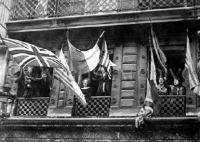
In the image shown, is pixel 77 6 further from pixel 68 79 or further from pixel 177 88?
pixel 177 88

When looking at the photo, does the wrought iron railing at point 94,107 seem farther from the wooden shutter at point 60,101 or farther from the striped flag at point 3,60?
the striped flag at point 3,60

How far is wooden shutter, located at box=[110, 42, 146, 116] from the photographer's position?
17453 millimetres

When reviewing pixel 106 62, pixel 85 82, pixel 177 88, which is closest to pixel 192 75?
pixel 177 88

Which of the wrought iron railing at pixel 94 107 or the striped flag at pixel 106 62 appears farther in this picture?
the wrought iron railing at pixel 94 107

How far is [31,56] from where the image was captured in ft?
57.7

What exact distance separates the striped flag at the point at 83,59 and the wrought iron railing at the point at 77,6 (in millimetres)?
1866

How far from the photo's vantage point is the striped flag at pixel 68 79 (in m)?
16.9

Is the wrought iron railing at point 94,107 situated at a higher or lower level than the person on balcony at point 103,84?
lower

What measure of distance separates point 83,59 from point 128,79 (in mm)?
1793

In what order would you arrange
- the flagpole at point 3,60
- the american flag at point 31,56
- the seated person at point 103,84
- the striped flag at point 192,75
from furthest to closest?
the flagpole at point 3,60
the seated person at point 103,84
the american flag at point 31,56
the striped flag at point 192,75

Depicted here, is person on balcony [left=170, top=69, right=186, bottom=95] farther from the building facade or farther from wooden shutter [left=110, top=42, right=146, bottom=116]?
wooden shutter [left=110, top=42, right=146, bottom=116]

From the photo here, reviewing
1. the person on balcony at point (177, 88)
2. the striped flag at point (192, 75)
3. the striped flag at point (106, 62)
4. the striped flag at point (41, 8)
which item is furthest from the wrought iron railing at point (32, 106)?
the striped flag at point (192, 75)

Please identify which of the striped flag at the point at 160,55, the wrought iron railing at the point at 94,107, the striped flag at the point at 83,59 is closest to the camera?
the striped flag at the point at 160,55

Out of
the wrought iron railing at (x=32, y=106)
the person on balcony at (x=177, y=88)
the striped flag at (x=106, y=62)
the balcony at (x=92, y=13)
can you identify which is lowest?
the wrought iron railing at (x=32, y=106)
